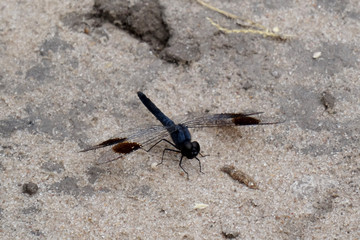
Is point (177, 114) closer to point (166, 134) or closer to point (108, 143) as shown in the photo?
point (166, 134)

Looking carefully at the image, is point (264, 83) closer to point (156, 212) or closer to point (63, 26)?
point (156, 212)


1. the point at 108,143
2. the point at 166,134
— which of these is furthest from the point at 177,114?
the point at 108,143

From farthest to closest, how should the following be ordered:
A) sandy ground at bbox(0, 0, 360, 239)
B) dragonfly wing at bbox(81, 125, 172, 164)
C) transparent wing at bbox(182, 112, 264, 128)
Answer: transparent wing at bbox(182, 112, 264, 128) < dragonfly wing at bbox(81, 125, 172, 164) < sandy ground at bbox(0, 0, 360, 239)

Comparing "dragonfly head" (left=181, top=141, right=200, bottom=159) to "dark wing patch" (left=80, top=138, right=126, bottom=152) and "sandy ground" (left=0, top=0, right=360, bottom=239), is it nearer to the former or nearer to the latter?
"sandy ground" (left=0, top=0, right=360, bottom=239)

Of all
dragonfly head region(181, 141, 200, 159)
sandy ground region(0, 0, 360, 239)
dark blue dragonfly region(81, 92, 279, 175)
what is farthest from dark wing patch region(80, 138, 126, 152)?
dragonfly head region(181, 141, 200, 159)

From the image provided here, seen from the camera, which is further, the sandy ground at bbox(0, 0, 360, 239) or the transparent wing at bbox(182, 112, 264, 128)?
the transparent wing at bbox(182, 112, 264, 128)

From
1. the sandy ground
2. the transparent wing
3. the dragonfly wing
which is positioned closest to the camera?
the sandy ground

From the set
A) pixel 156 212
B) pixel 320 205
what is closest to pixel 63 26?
pixel 156 212
